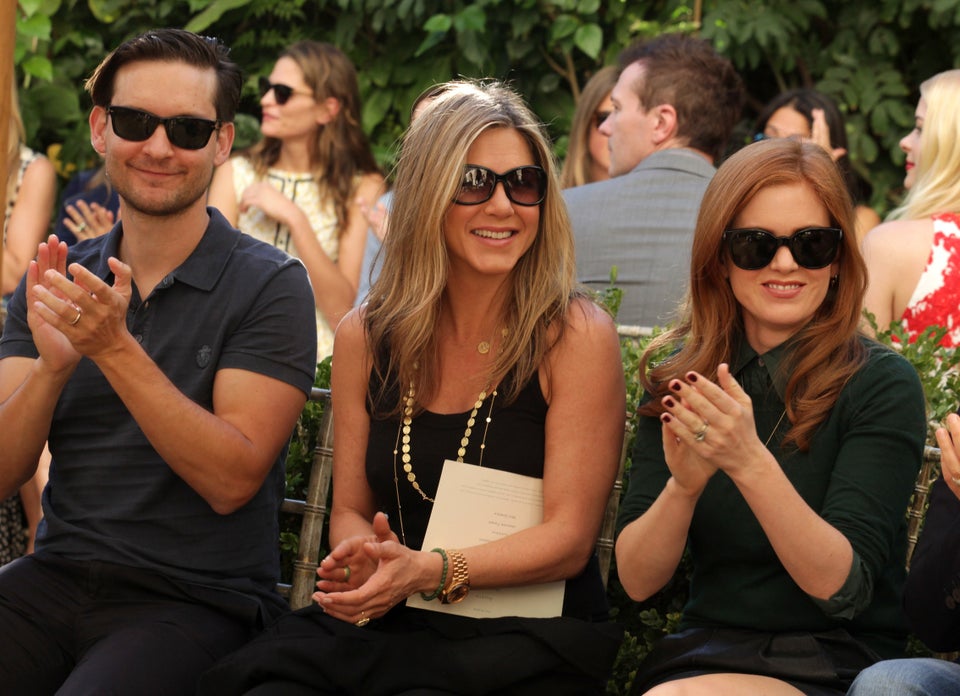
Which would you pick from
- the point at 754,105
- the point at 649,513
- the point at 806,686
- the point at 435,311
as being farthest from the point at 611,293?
the point at 754,105

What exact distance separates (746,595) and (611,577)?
2.27 feet

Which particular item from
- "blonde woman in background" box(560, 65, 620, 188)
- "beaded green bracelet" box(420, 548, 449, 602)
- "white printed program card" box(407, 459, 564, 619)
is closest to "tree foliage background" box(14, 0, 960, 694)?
"blonde woman in background" box(560, 65, 620, 188)

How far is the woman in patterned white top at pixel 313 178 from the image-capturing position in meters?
5.66

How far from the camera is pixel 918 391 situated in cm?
275

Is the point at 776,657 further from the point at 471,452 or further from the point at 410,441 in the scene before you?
the point at 410,441

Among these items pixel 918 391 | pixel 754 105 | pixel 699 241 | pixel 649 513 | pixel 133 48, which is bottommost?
pixel 649 513

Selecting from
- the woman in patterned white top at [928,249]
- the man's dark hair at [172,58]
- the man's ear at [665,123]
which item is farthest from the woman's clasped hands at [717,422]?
the man's ear at [665,123]

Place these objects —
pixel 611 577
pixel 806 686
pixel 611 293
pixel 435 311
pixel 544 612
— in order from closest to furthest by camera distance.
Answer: pixel 806 686
pixel 544 612
pixel 435 311
pixel 611 577
pixel 611 293

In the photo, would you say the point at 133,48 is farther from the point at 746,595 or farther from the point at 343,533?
the point at 746,595

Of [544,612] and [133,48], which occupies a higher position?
[133,48]

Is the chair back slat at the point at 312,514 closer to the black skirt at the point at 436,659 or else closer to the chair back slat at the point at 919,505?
the black skirt at the point at 436,659

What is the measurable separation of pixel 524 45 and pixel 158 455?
443 cm

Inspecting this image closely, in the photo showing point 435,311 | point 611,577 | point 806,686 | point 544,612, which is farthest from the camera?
point 611,577

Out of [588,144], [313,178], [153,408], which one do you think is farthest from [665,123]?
[153,408]
